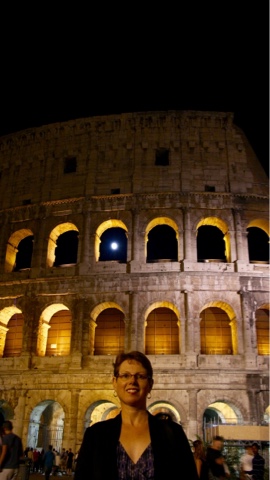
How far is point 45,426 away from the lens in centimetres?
2231

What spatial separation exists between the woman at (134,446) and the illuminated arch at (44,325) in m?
19.3

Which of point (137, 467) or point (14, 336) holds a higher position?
point (14, 336)

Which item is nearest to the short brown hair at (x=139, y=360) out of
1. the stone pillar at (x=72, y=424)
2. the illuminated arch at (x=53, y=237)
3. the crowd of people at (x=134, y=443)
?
the crowd of people at (x=134, y=443)

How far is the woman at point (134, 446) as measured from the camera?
273 cm

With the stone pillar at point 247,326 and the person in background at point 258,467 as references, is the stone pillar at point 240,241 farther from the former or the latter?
the person in background at point 258,467

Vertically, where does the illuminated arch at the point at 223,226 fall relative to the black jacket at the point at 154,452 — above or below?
above

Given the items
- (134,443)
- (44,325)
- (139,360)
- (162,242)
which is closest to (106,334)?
(44,325)

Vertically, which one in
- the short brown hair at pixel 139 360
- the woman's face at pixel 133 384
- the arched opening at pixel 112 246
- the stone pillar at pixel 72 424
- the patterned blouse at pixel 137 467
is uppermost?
the arched opening at pixel 112 246

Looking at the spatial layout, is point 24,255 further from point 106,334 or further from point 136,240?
point 136,240

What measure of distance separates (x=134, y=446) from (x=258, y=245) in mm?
26316

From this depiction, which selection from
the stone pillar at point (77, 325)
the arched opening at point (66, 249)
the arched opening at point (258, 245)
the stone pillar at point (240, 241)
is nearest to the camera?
the stone pillar at point (77, 325)

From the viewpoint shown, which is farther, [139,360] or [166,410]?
[166,410]

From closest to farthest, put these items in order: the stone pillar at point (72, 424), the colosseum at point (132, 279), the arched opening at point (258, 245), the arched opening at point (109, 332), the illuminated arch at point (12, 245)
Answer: the stone pillar at point (72, 424) → the colosseum at point (132, 279) → the arched opening at point (109, 332) → the illuminated arch at point (12, 245) → the arched opening at point (258, 245)

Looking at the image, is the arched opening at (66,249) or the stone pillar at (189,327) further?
the arched opening at (66,249)
